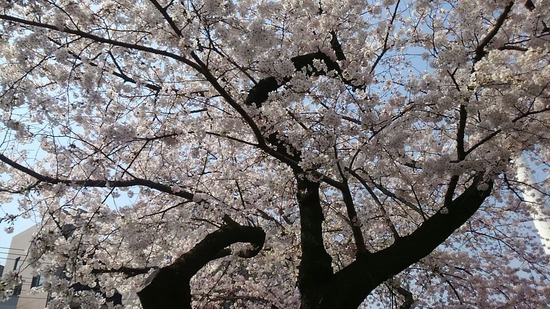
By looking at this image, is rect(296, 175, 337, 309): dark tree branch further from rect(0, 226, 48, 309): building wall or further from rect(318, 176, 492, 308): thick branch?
rect(0, 226, 48, 309): building wall

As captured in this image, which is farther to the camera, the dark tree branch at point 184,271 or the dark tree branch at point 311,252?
the dark tree branch at point 311,252

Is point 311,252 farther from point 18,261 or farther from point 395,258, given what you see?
point 18,261

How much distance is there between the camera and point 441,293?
7520mm

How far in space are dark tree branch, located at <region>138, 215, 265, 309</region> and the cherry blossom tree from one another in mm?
14

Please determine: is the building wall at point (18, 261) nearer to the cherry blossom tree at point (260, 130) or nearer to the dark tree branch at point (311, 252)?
the cherry blossom tree at point (260, 130)

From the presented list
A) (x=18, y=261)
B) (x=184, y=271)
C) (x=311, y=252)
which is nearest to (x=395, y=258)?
(x=311, y=252)

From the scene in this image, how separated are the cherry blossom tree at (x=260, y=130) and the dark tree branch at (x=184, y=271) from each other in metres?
0.01

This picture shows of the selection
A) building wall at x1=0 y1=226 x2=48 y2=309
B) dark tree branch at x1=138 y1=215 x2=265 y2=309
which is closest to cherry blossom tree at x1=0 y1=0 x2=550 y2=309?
dark tree branch at x1=138 y1=215 x2=265 y2=309

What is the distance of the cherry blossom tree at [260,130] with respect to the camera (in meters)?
3.95

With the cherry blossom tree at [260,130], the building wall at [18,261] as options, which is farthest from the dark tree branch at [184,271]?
the building wall at [18,261]

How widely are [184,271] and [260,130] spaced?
154 centimetres

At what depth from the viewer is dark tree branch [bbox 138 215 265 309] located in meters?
3.86

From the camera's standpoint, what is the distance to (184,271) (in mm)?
4152

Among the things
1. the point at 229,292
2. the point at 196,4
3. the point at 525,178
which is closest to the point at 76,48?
the point at 196,4
